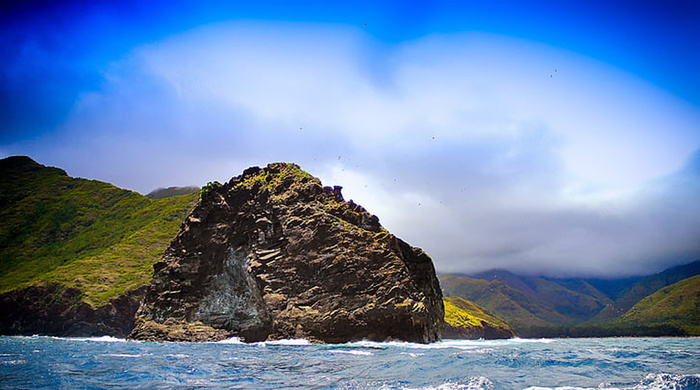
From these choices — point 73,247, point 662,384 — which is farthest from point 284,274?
point 73,247

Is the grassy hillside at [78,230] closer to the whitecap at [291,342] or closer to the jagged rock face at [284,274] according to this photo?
the jagged rock face at [284,274]

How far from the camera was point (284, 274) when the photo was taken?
5947 cm

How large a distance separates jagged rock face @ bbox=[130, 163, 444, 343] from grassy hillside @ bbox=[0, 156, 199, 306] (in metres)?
37.8

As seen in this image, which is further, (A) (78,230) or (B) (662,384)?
(A) (78,230)

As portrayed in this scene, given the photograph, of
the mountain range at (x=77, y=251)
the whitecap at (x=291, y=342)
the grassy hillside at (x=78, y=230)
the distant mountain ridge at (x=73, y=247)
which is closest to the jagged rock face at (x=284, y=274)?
the whitecap at (x=291, y=342)

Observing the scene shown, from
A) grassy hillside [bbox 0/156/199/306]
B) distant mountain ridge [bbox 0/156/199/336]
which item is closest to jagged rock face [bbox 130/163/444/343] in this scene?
distant mountain ridge [bbox 0/156/199/336]

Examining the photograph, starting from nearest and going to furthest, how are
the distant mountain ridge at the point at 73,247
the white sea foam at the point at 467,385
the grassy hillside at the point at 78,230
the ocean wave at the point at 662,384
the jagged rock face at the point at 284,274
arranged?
the ocean wave at the point at 662,384
the white sea foam at the point at 467,385
the jagged rock face at the point at 284,274
the distant mountain ridge at the point at 73,247
the grassy hillside at the point at 78,230

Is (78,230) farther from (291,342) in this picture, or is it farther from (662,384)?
(662,384)

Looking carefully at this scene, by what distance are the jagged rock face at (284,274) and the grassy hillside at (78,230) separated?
3780 centimetres

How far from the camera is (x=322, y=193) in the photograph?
A: 2726 inches

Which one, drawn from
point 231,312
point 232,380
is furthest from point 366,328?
point 232,380

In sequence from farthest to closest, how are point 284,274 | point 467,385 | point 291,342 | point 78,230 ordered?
point 78,230 < point 284,274 < point 291,342 < point 467,385

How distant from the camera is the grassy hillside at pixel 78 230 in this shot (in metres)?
97.4

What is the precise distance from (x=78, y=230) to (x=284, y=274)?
107 meters
